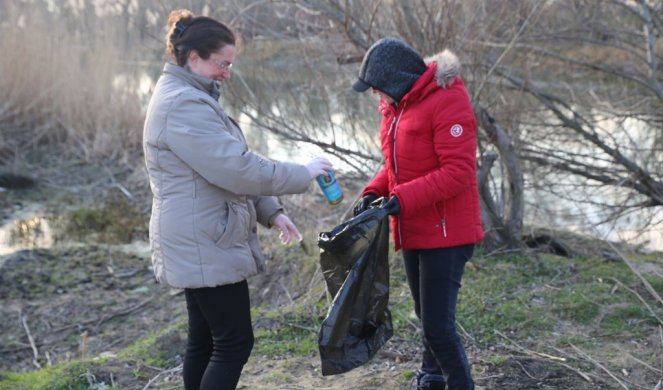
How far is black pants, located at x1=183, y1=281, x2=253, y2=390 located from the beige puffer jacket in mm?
79

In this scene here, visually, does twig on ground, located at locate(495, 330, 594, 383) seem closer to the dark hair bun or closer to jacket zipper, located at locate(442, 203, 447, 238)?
jacket zipper, located at locate(442, 203, 447, 238)

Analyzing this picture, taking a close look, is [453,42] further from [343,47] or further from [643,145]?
[643,145]

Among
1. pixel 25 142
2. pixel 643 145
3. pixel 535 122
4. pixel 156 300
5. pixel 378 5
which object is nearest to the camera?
pixel 378 5

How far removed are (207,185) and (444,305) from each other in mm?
1017

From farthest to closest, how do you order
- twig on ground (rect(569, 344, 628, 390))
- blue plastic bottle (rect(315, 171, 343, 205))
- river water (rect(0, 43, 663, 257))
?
river water (rect(0, 43, 663, 257)) < twig on ground (rect(569, 344, 628, 390)) < blue plastic bottle (rect(315, 171, 343, 205))

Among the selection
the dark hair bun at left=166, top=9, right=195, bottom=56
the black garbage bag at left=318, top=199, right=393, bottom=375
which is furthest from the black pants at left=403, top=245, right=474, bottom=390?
the dark hair bun at left=166, top=9, right=195, bottom=56

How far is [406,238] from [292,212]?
4.57m

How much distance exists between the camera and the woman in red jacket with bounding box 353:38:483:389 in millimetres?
2889

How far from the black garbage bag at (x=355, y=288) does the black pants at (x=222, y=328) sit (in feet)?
1.10

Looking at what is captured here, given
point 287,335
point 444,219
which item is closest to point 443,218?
point 444,219

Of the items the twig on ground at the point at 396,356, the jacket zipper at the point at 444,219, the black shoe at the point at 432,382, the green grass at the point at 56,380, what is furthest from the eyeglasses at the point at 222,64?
the green grass at the point at 56,380

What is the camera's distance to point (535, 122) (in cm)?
752

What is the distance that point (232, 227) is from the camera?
9.26 ft

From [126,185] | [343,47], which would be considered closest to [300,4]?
[343,47]
